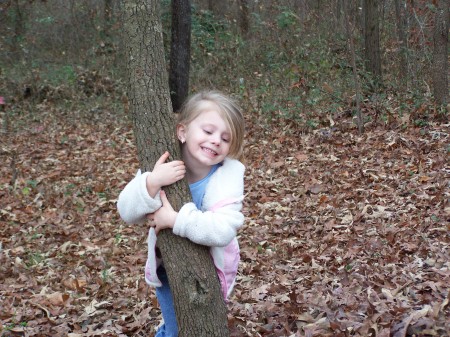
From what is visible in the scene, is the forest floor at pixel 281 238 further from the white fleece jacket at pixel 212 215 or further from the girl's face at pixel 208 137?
the girl's face at pixel 208 137

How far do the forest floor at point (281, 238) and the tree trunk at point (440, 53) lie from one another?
1.12 meters

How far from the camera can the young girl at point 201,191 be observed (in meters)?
2.87

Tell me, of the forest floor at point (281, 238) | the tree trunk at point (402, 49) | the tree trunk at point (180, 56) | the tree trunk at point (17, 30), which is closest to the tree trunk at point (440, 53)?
the forest floor at point (281, 238)

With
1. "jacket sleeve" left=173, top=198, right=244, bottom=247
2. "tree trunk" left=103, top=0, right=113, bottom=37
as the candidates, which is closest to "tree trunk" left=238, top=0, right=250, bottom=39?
"tree trunk" left=103, top=0, right=113, bottom=37

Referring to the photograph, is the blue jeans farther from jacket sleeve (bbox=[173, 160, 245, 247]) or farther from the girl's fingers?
the girl's fingers

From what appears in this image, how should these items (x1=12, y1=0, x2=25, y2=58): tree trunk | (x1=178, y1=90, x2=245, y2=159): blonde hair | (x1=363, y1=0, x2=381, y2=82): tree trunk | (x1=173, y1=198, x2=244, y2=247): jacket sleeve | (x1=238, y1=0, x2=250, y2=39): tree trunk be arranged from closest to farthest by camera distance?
1. (x1=173, y1=198, x2=244, y2=247): jacket sleeve
2. (x1=178, y1=90, x2=245, y2=159): blonde hair
3. (x1=363, y1=0, x2=381, y2=82): tree trunk
4. (x1=238, y1=0, x2=250, y2=39): tree trunk
5. (x1=12, y1=0, x2=25, y2=58): tree trunk

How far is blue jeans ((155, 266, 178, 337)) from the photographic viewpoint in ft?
10.8

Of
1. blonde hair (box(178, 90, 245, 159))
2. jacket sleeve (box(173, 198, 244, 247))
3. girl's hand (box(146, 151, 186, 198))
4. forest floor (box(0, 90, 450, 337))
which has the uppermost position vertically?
blonde hair (box(178, 90, 245, 159))

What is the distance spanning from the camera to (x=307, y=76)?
1352 cm

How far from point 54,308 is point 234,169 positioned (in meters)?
2.74

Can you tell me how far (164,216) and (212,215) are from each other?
0.24 m

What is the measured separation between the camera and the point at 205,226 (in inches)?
111

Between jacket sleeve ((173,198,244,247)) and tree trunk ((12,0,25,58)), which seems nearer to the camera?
jacket sleeve ((173,198,244,247))

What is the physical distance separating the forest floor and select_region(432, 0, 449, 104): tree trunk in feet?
3.69
